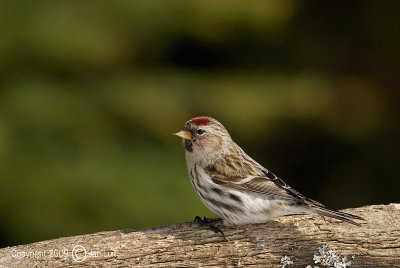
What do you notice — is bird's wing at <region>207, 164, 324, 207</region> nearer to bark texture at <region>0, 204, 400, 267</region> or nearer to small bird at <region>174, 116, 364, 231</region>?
small bird at <region>174, 116, 364, 231</region>

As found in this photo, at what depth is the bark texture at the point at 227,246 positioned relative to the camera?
8.30ft

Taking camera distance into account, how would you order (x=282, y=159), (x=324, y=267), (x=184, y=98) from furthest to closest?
(x=282, y=159)
(x=184, y=98)
(x=324, y=267)

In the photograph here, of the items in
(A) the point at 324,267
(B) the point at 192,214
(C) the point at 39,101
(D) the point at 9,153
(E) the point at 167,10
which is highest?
(E) the point at 167,10

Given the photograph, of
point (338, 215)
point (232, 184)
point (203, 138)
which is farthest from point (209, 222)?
point (338, 215)

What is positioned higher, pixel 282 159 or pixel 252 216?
pixel 282 159

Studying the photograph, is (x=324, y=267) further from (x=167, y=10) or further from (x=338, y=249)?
(x=167, y=10)

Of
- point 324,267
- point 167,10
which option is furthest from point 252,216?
point 167,10

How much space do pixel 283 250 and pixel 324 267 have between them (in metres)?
0.19

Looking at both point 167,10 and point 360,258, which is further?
point 167,10

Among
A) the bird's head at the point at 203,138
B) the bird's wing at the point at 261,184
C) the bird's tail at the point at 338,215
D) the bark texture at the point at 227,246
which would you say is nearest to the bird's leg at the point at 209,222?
the bark texture at the point at 227,246

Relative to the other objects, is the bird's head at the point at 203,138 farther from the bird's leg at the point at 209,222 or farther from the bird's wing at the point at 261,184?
the bird's leg at the point at 209,222

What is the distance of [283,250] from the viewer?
2559 millimetres

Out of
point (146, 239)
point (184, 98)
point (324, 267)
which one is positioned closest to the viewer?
point (324, 267)

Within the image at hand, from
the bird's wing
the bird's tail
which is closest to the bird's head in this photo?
the bird's wing
